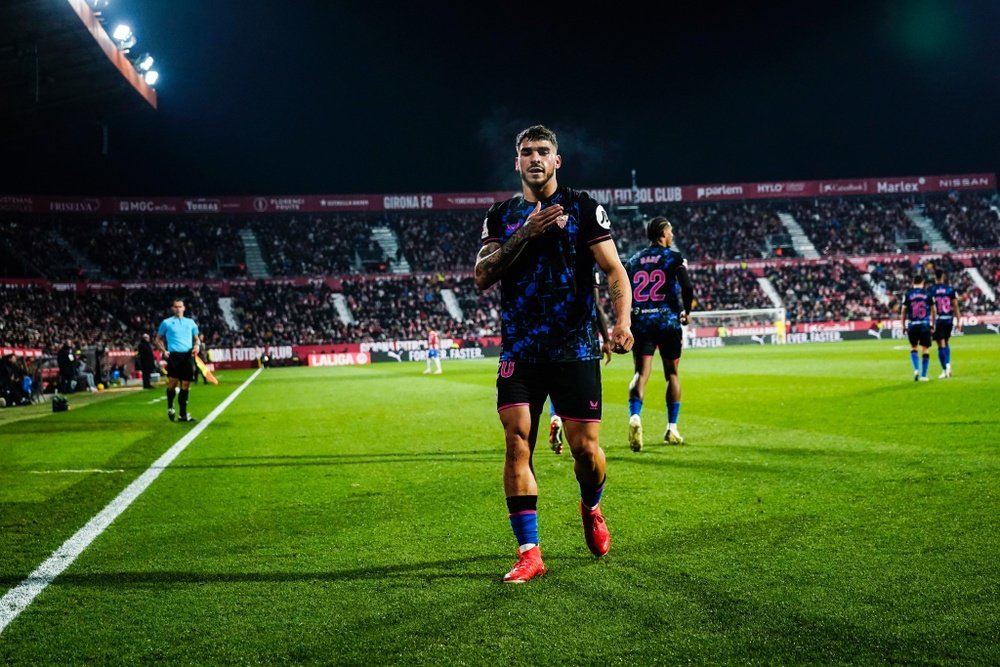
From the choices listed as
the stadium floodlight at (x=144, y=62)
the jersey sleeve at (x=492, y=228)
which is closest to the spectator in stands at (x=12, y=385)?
the stadium floodlight at (x=144, y=62)

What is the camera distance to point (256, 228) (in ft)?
214

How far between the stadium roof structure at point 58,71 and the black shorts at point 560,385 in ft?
76.5

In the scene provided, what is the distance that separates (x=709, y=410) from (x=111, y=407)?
1410 cm

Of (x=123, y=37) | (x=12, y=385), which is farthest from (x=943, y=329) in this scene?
(x=123, y=37)

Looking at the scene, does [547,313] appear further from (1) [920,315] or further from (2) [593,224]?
(1) [920,315]

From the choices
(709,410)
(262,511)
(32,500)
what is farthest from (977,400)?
(32,500)

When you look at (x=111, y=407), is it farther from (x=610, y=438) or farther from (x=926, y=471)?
(x=926, y=471)

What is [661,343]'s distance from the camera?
30.6ft

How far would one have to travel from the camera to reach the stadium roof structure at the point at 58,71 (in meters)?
23.6

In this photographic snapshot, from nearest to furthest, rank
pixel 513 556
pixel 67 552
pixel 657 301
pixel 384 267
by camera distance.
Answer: pixel 513 556
pixel 67 552
pixel 657 301
pixel 384 267

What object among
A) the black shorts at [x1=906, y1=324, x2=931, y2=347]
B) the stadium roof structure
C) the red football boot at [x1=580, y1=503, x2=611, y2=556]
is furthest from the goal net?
the red football boot at [x1=580, y1=503, x2=611, y2=556]

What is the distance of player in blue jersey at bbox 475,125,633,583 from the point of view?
4.57 meters

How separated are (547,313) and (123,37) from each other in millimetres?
27889

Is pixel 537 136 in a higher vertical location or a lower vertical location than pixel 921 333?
higher
